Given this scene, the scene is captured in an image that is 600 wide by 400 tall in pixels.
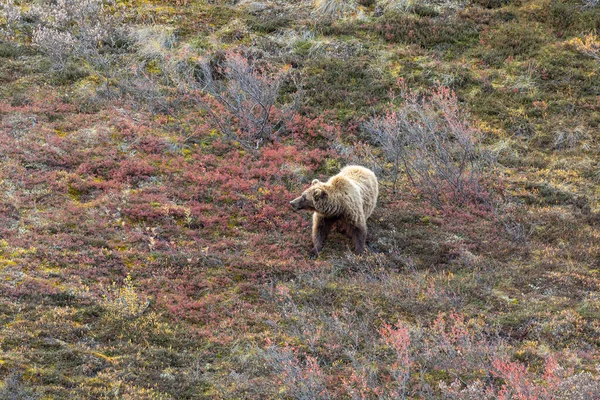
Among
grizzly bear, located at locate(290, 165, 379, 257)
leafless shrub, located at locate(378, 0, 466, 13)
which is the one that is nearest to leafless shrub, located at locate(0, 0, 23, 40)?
leafless shrub, located at locate(378, 0, 466, 13)

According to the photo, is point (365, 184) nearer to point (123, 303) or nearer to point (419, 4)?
point (123, 303)

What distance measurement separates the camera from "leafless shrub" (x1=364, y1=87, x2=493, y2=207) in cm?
1420

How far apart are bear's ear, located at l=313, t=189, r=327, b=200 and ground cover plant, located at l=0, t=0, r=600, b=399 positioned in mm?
1074

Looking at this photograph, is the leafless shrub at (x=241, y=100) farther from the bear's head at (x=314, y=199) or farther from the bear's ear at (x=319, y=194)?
the bear's ear at (x=319, y=194)

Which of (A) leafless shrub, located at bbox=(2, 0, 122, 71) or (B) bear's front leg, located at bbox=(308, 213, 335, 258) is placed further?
(A) leafless shrub, located at bbox=(2, 0, 122, 71)

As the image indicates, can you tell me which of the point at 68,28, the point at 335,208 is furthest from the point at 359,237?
the point at 68,28

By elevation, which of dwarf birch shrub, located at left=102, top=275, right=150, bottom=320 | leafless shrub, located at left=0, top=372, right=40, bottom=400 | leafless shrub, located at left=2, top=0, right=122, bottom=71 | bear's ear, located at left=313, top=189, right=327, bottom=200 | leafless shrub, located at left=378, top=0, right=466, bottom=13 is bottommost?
dwarf birch shrub, located at left=102, top=275, right=150, bottom=320

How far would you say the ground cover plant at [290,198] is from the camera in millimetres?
7590

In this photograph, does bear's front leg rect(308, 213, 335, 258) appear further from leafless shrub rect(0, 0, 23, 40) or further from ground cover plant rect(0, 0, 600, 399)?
leafless shrub rect(0, 0, 23, 40)

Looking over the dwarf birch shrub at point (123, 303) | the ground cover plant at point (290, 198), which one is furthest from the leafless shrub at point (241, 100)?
the dwarf birch shrub at point (123, 303)

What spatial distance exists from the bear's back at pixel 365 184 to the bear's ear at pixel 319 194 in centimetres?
112

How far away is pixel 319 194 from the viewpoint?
38.9 feet

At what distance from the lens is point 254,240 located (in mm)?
11867

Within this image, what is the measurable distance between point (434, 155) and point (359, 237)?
13.2ft
